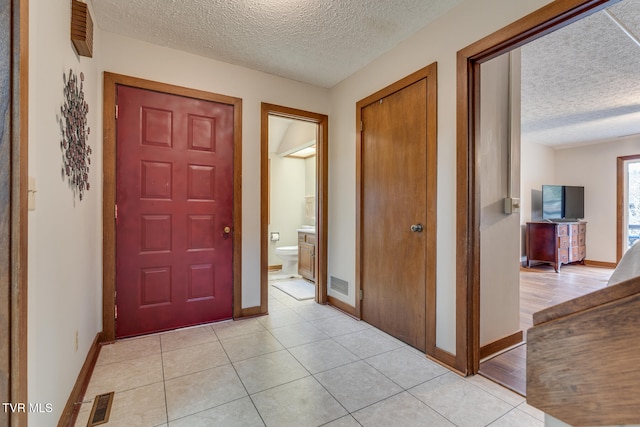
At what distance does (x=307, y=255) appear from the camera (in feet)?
14.9

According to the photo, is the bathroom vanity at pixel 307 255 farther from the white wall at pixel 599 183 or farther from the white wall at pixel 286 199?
the white wall at pixel 599 183

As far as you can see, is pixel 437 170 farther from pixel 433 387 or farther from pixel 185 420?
pixel 185 420

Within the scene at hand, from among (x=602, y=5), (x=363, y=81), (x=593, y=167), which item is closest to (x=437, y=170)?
(x=602, y=5)

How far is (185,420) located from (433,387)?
4.66 ft

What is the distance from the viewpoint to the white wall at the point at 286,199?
5.38 metres

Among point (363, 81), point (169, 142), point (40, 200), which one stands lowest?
point (40, 200)

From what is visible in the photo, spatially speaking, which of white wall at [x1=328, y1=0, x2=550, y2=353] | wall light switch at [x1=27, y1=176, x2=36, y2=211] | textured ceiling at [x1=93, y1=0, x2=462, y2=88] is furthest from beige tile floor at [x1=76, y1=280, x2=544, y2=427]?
textured ceiling at [x1=93, y1=0, x2=462, y2=88]

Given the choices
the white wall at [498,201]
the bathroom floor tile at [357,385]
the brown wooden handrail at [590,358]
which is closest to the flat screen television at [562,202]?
the white wall at [498,201]

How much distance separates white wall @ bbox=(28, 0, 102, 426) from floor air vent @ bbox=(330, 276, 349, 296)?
2.20 metres

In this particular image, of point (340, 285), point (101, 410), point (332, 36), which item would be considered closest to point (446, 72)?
point (332, 36)

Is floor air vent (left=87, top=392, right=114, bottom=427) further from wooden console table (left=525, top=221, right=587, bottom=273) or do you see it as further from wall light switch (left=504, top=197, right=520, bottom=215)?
wooden console table (left=525, top=221, right=587, bottom=273)

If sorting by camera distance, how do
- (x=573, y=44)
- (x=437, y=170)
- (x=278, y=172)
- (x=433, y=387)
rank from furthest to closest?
(x=278, y=172) → (x=573, y=44) → (x=437, y=170) → (x=433, y=387)

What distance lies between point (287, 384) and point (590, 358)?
70.4 inches

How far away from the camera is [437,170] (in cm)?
223
